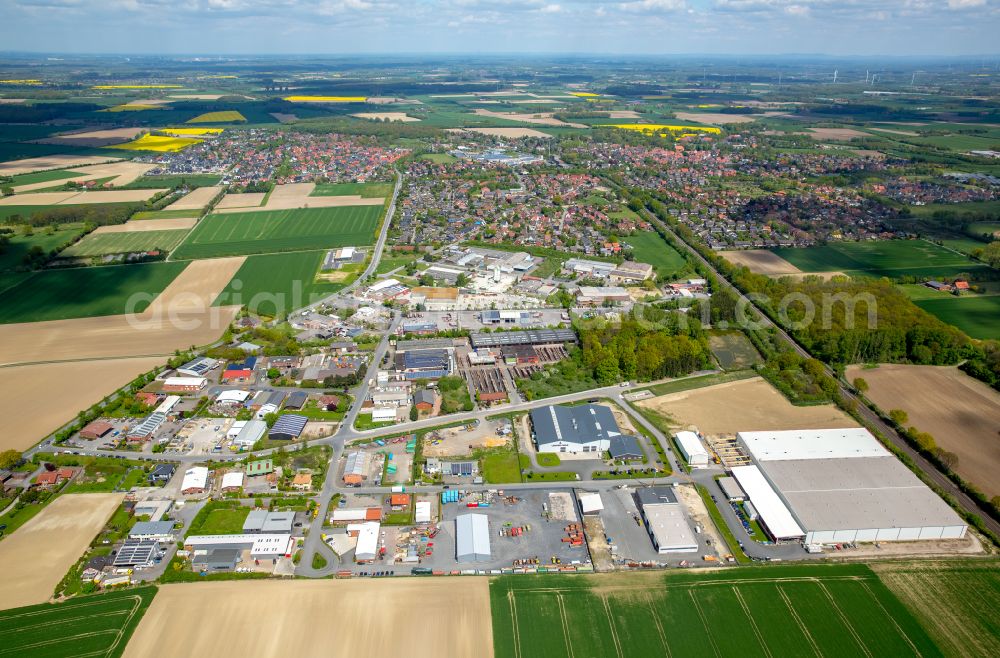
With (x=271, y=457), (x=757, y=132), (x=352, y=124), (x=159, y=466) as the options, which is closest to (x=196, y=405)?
(x=159, y=466)

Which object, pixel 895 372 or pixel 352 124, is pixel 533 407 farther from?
pixel 352 124

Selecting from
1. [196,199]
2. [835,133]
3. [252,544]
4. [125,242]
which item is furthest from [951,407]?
[835,133]

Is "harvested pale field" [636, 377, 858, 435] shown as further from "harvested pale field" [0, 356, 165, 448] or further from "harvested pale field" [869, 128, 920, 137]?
"harvested pale field" [869, 128, 920, 137]

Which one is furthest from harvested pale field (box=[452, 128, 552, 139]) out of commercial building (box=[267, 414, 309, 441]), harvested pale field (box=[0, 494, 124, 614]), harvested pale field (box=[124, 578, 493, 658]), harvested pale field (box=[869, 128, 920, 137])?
harvested pale field (box=[124, 578, 493, 658])

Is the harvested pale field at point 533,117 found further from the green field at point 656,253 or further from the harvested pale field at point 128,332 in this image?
the harvested pale field at point 128,332

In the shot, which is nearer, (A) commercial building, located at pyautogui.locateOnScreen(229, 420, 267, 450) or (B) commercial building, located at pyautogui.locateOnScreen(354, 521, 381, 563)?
(B) commercial building, located at pyautogui.locateOnScreen(354, 521, 381, 563)
